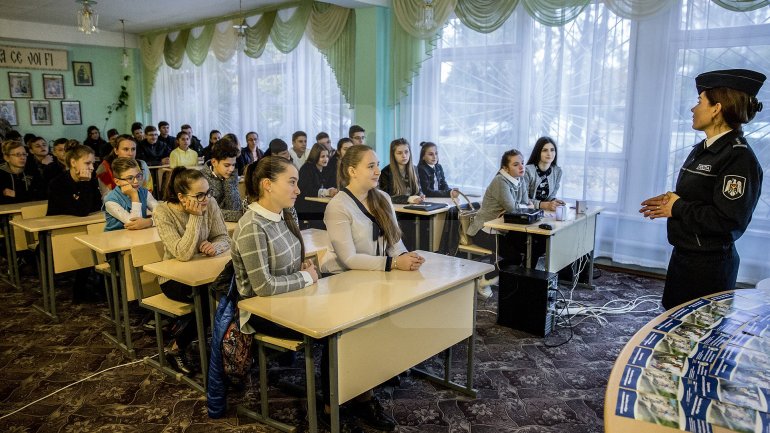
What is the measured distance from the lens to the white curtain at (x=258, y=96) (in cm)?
777

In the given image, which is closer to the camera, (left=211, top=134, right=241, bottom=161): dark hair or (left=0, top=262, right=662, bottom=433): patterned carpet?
(left=0, top=262, right=662, bottom=433): patterned carpet

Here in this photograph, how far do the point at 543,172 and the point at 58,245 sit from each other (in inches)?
155

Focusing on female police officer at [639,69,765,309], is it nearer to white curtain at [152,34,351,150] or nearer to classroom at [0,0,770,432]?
classroom at [0,0,770,432]

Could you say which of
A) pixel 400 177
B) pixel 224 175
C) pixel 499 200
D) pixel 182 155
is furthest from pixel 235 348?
pixel 182 155

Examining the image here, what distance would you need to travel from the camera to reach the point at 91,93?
11.1 metres

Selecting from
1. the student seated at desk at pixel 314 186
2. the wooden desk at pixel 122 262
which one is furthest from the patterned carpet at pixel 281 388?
the student seated at desk at pixel 314 186

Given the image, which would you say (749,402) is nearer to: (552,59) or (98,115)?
(552,59)

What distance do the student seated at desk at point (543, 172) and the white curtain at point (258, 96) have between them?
3.23m

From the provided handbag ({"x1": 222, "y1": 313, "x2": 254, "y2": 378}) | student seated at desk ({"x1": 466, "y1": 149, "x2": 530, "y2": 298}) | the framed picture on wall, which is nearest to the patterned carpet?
handbag ({"x1": 222, "y1": 313, "x2": 254, "y2": 378})

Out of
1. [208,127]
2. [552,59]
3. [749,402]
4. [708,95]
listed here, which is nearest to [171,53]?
[208,127]

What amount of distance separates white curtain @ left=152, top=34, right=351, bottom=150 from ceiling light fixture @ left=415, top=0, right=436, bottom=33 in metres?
1.66

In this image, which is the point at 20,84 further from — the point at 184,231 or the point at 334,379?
the point at 334,379

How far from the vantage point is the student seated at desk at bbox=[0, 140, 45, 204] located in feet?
16.6

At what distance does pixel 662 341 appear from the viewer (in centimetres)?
176
